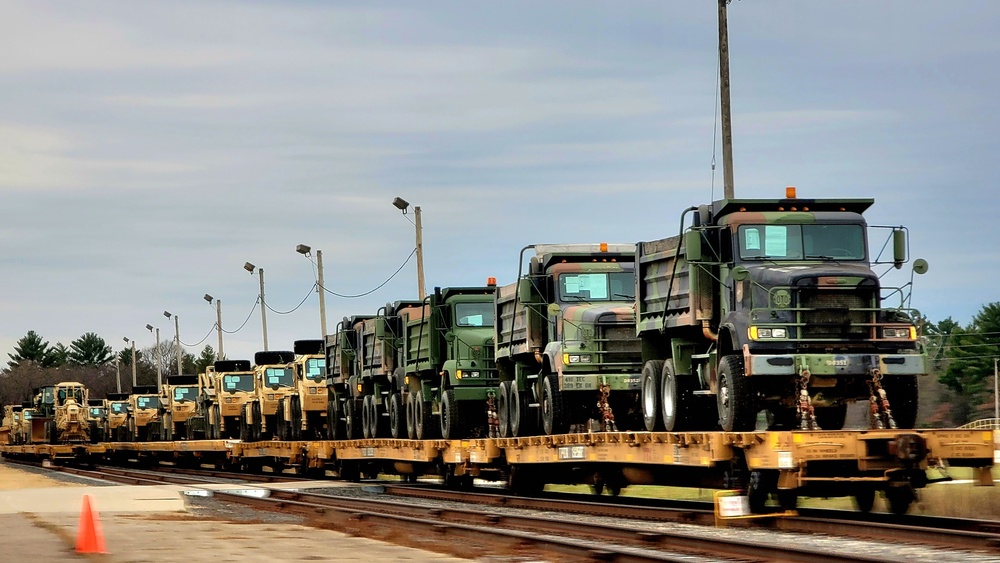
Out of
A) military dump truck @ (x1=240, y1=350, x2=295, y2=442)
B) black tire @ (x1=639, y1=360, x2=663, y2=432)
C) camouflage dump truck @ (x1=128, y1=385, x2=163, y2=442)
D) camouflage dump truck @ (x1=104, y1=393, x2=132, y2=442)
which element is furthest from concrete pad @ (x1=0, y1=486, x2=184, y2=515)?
camouflage dump truck @ (x1=104, y1=393, x2=132, y2=442)

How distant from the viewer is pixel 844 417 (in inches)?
717

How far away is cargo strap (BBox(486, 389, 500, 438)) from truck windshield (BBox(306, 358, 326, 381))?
14510 millimetres

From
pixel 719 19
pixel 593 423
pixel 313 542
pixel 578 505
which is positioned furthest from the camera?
pixel 719 19

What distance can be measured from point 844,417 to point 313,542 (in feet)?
21.5

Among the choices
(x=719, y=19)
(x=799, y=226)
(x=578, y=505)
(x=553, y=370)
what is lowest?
(x=578, y=505)

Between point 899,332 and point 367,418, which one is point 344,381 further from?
point 899,332

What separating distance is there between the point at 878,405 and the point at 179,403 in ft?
150

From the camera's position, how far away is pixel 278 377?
149 ft

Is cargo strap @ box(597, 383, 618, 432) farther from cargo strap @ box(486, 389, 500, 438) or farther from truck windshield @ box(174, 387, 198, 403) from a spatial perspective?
truck windshield @ box(174, 387, 198, 403)

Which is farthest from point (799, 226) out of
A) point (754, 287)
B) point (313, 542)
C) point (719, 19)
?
point (719, 19)

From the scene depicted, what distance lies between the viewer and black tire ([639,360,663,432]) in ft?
64.0

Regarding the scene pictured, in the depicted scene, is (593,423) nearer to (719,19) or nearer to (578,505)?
(578,505)

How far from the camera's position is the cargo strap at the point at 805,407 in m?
16.7

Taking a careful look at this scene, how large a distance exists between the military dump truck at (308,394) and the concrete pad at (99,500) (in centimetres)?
1019
